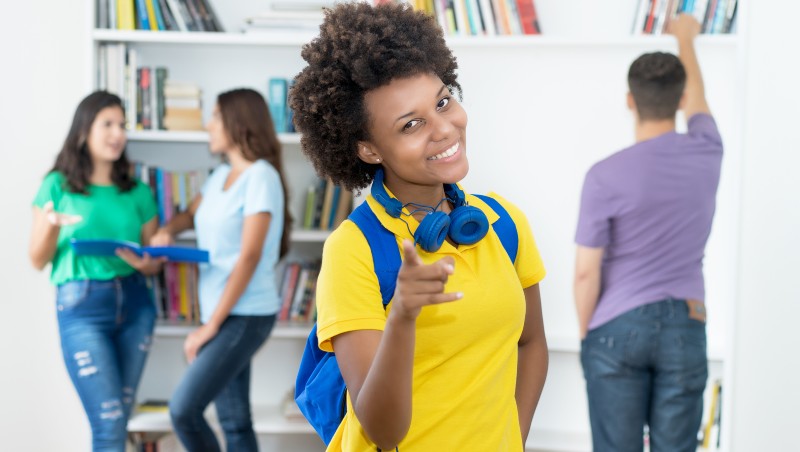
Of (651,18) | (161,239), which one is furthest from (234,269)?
(651,18)

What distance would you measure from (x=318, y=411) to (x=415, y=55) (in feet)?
1.94

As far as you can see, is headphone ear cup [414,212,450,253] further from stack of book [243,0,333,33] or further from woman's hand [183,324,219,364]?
stack of book [243,0,333,33]

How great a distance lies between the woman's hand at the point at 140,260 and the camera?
3.05 metres

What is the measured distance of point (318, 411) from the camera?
1.46 metres

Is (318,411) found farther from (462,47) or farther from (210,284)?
(462,47)

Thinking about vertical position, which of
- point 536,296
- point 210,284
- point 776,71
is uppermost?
point 776,71

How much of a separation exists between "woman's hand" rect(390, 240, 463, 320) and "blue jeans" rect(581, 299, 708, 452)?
1.68 meters

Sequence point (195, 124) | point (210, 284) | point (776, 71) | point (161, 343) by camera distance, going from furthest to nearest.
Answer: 1. point (161, 343)
2. point (195, 124)
3. point (210, 284)
4. point (776, 71)

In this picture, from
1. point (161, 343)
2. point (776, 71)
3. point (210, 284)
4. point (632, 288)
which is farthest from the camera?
point (161, 343)

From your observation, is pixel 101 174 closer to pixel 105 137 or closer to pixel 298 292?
pixel 105 137

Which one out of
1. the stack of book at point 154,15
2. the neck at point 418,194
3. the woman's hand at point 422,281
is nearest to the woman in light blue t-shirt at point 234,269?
the stack of book at point 154,15

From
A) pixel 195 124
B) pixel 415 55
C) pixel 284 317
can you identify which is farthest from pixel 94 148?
pixel 415 55

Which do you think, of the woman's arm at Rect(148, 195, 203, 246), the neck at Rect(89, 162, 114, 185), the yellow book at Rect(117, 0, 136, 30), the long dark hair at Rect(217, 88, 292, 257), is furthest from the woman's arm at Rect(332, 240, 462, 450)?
the yellow book at Rect(117, 0, 136, 30)

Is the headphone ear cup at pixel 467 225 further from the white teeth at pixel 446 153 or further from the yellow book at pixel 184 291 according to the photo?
the yellow book at pixel 184 291
